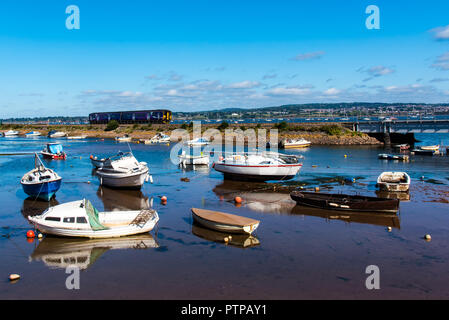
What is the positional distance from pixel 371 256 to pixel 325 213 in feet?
24.2

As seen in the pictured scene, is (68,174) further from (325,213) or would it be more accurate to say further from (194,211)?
(325,213)

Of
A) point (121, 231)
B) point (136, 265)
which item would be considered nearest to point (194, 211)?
point (121, 231)

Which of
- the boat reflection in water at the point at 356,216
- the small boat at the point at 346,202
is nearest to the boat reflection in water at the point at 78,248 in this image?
the boat reflection in water at the point at 356,216

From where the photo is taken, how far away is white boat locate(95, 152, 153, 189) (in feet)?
104

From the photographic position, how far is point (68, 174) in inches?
1693

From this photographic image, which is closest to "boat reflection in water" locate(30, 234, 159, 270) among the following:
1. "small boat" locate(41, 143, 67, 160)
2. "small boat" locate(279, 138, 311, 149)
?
"small boat" locate(41, 143, 67, 160)

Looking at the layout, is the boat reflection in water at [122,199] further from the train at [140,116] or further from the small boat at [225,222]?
the train at [140,116]

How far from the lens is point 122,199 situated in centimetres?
2967

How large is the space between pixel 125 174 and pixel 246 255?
683 inches

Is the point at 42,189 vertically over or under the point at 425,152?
under

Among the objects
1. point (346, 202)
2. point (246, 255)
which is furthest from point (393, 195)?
point (246, 255)

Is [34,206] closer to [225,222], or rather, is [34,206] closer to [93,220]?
[93,220]

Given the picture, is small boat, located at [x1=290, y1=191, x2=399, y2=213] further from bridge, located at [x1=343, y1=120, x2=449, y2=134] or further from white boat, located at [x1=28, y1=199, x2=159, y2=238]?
bridge, located at [x1=343, y1=120, x2=449, y2=134]

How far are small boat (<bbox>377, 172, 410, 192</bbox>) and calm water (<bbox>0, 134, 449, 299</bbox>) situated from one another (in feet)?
4.59
